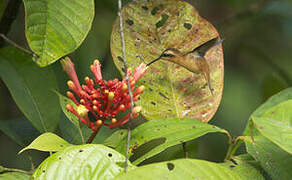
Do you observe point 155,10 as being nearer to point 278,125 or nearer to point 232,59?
point 278,125

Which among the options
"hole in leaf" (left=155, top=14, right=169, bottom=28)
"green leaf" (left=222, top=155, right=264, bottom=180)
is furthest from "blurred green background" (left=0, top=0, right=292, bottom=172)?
"hole in leaf" (left=155, top=14, right=169, bottom=28)

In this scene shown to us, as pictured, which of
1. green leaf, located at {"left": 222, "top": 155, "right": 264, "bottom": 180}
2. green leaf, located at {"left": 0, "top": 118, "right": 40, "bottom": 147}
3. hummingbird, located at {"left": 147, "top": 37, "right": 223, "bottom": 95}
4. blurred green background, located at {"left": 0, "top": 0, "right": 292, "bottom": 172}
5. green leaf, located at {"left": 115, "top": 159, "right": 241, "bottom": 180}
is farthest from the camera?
blurred green background, located at {"left": 0, "top": 0, "right": 292, "bottom": 172}

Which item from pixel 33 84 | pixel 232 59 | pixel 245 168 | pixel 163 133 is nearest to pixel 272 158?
pixel 245 168

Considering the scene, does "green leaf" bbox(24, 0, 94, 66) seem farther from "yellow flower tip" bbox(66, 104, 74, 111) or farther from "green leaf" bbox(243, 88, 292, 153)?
"green leaf" bbox(243, 88, 292, 153)

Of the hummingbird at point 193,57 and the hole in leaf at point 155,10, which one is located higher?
the hole in leaf at point 155,10

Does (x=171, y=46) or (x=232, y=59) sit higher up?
(x=171, y=46)

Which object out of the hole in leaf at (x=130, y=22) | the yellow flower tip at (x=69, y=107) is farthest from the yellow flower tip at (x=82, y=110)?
the hole in leaf at (x=130, y=22)

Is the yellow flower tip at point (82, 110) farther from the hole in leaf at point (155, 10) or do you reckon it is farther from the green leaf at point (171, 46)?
the hole in leaf at point (155, 10)
